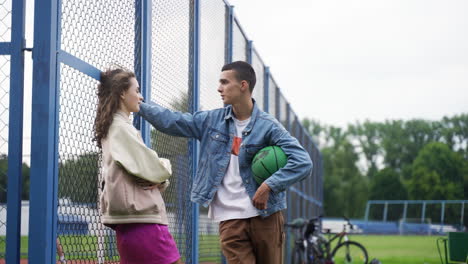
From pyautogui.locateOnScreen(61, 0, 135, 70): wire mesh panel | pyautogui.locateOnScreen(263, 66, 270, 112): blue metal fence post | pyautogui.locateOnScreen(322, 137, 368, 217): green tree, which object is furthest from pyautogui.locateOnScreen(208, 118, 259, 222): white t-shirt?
pyautogui.locateOnScreen(322, 137, 368, 217): green tree

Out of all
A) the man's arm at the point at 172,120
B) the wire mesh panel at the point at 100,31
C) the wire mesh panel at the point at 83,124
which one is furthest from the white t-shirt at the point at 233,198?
the wire mesh panel at the point at 100,31

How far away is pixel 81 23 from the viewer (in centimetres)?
331

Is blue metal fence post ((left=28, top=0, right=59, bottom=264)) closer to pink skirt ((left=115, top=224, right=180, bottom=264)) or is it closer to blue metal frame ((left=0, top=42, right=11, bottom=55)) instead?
blue metal frame ((left=0, top=42, right=11, bottom=55))

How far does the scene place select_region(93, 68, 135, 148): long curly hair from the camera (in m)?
3.16

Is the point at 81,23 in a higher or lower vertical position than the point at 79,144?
higher

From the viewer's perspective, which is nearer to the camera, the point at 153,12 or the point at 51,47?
the point at 51,47

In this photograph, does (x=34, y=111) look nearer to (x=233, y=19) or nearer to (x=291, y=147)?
(x=291, y=147)

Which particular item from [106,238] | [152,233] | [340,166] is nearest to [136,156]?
[152,233]

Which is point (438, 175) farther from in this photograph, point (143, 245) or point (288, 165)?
point (143, 245)

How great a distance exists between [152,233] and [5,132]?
2.73 feet

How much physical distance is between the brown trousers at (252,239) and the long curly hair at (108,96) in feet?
3.97

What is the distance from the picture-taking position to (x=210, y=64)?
5973 mm

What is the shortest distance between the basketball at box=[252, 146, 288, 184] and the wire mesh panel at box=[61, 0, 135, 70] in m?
0.95

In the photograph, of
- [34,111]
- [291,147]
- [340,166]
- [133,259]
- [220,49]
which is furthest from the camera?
[340,166]
